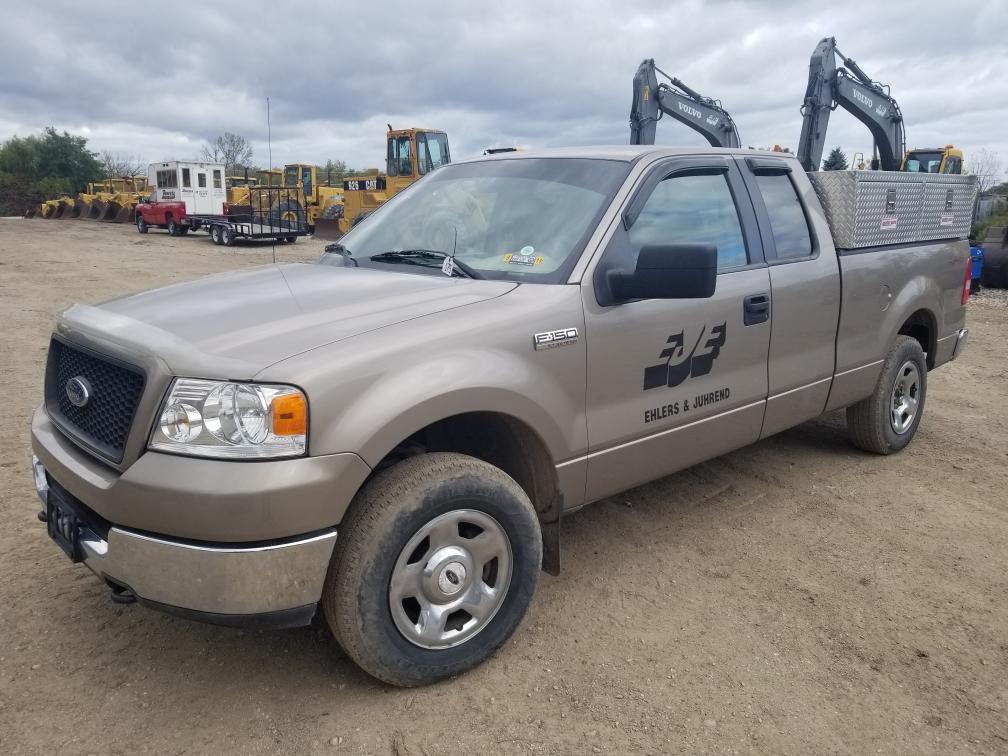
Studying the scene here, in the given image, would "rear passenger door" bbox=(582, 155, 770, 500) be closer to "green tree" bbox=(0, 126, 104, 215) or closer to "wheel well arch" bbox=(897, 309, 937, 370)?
"wheel well arch" bbox=(897, 309, 937, 370)

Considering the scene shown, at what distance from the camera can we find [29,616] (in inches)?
125

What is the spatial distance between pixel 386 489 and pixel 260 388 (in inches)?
20.7

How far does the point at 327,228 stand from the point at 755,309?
25.0m

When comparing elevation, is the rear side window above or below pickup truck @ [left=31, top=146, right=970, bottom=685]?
above

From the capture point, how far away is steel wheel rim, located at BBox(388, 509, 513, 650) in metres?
2.65

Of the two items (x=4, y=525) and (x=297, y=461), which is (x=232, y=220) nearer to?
(x=4, y=525)

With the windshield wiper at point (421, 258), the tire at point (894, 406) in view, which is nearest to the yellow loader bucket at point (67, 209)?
the windshield wiper at point (421, 258)

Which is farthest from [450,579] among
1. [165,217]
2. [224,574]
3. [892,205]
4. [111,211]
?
[111,211]

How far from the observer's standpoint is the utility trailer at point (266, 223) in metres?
24.6

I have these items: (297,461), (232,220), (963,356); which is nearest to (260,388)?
(297,461)

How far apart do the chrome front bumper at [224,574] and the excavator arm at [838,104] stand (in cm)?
1450

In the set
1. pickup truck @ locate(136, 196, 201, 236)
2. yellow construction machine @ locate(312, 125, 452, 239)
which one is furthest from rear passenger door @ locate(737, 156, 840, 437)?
pickup truck @ locate(136, 196, 201, 236)

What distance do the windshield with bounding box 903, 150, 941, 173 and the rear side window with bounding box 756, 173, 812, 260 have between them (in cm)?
1540

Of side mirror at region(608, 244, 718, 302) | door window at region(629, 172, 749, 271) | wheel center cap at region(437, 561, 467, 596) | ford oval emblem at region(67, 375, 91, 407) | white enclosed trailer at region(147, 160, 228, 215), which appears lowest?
wheel center cap at region(437, 561, 467, 596)
